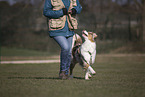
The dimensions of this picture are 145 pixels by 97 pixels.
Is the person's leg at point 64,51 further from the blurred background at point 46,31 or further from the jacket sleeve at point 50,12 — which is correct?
the blurred background at point 46,31

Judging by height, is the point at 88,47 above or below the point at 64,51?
above

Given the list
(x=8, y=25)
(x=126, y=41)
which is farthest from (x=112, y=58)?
(x=8, y=25)

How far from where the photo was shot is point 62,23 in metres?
8.05

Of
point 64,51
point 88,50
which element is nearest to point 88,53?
point 88,50

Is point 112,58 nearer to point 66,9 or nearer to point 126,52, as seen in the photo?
point 126,52

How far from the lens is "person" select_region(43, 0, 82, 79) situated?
802 cm

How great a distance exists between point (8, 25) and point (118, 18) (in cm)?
816

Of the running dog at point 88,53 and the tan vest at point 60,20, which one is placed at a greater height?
the tan vest at point 60,20

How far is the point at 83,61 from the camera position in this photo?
784cm

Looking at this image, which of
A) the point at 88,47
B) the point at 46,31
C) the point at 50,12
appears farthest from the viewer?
the point at 46,31

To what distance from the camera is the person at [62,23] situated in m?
8.02

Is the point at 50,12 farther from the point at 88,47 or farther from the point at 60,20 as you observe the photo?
the point at 88,47

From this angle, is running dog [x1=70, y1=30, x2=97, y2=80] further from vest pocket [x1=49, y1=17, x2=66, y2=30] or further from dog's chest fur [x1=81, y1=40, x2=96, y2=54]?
vest pocket [x1=49, y1=17, x2=66, y2=30]

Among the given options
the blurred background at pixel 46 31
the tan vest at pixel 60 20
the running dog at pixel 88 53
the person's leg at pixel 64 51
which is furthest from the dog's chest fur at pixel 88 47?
the blurred background at pixel 46 31
